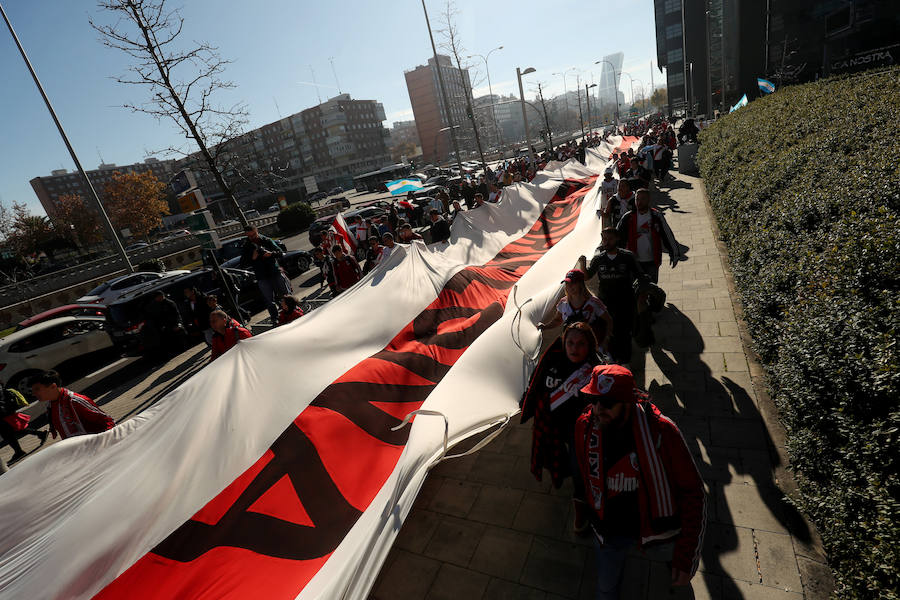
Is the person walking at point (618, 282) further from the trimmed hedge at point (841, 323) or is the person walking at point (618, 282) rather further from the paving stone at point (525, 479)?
the paving stone at point (525, 479)

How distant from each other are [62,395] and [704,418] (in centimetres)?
783

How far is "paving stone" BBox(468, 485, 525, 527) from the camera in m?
4.34

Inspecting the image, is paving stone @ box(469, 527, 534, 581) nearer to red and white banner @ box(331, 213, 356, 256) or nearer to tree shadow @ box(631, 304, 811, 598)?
tree shadow @ box(631, 304, 811, 598)

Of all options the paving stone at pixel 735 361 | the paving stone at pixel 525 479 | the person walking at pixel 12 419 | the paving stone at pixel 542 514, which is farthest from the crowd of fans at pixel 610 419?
the person walking at pixel 12 419

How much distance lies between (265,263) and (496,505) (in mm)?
8305

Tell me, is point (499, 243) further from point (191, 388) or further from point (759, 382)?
point (191, 388)

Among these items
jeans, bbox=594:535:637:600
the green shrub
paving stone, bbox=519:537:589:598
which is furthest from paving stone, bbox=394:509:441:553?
the green shrub

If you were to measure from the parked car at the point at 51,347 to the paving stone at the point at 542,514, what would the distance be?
45.1 ft

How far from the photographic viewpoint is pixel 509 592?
3576mm

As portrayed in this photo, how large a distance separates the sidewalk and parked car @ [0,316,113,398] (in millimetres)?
12643

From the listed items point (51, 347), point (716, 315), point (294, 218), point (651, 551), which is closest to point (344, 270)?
point (716, 315)

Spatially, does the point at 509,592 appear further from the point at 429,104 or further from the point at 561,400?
the point at 429,104

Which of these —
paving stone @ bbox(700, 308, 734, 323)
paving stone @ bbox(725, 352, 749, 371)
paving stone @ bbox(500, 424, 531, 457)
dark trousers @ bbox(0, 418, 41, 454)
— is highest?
dark trousers @ bbox(0, 418, 41, 454)

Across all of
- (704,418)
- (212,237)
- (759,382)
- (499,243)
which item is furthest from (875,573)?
(212,237)
